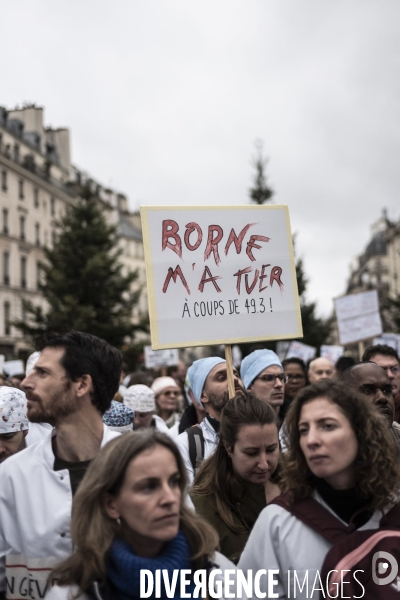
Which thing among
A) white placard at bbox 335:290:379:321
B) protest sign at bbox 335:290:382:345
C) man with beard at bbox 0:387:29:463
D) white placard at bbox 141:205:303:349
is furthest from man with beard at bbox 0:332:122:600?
white placard at bbox 335:290:379:321

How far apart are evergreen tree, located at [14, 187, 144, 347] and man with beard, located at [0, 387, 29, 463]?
103ft

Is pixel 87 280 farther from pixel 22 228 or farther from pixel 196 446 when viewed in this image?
pixel 196 446

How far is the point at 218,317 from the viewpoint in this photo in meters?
4.64

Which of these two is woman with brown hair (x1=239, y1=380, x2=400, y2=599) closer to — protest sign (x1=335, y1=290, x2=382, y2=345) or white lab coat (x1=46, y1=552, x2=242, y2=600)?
white lab coat (x1=46, y1=552, x2=242, y2=600)

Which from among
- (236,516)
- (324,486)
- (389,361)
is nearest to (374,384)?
(389,361)

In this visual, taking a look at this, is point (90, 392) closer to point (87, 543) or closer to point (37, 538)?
point (37, 538)

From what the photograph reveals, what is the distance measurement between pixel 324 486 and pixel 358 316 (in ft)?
30.5

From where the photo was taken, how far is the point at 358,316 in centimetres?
1176

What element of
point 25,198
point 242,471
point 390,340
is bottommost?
point 242,471

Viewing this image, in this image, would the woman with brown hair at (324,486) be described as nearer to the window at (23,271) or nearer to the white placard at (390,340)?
the white placard at (390,340)

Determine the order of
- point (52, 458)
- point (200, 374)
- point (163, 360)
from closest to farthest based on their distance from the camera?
point (52, 458) < point (200, 374) < point (163, 360)

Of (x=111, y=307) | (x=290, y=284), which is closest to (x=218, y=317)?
(x=290, y=284)

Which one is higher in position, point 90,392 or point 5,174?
point 5,174

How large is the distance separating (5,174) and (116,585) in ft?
169
